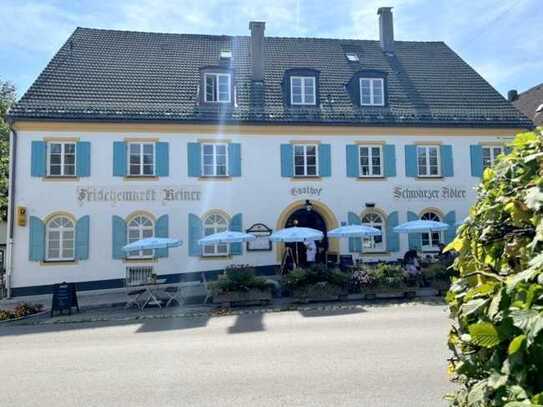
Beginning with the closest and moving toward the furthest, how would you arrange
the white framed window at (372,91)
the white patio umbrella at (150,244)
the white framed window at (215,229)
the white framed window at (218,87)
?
the white patio umbrella at (150,244) < the white framed window at (215,229) < the white framed window at (218,87) < the white framed window at (372,91)

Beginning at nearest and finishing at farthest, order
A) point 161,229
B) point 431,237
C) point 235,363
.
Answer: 1. point 235,363
2. point 161,229
3. point 431,237

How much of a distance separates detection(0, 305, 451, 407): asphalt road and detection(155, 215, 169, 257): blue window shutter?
6.93 m

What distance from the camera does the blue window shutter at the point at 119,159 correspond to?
17969mm

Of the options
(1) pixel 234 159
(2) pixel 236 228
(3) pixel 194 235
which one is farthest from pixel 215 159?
(3) pixel 194 235

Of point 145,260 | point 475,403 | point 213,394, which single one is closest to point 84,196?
point 145,260

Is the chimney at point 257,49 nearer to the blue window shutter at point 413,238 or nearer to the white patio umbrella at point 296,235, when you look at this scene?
the white patio umbrella at point 296,235

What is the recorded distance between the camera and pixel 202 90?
19.8 meters

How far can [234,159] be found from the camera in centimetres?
1881

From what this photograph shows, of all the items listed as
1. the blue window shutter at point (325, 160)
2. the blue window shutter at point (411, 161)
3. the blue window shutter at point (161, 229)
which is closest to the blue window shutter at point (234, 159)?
the blue window shutter at point (161, 229)

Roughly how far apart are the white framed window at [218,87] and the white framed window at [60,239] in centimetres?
757

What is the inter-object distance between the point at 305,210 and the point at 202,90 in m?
6.68

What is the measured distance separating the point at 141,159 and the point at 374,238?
32.7ft

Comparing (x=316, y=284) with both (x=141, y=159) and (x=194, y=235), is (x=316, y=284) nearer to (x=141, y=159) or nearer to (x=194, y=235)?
(x=194, y=235)

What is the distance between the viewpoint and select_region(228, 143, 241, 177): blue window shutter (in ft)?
61.6
